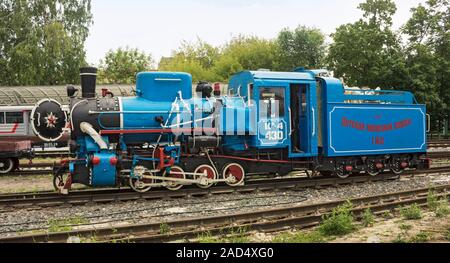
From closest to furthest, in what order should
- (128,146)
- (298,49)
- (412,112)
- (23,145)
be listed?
1. (128,146)
2. (412,112)
3. (23,145)
4. (298,49)

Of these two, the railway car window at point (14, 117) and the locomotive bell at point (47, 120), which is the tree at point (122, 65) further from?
the locomotive bell at point (47, 120)

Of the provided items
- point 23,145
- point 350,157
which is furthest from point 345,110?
point 23,145

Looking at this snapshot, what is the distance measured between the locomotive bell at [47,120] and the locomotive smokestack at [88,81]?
→ 73 centimetres

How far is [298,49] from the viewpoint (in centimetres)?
4103

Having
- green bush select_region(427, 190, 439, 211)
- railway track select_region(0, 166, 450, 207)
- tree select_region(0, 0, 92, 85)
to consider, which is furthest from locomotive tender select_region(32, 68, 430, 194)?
tree select_region(0, 0, 92, 85)

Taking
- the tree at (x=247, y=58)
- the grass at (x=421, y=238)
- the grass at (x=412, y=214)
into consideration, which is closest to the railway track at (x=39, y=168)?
the grass at (x=412, y=214)

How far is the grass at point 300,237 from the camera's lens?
6501mm

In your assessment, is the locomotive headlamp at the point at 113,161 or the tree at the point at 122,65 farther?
the tree at the point at 122,65

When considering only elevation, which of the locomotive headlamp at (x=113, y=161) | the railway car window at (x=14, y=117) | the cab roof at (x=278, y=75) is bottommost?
the locomotive headlamp at (x=113, y=161)

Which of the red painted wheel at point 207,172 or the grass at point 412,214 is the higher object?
the red painted wheel at point 207,172

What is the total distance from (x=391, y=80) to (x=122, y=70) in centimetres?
3236

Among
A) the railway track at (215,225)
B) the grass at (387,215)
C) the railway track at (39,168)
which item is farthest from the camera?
the railway track at (39,168)

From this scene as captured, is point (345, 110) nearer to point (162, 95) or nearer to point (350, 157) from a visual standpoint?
point (350, 157)

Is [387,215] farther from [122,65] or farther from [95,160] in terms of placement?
[122,65]
